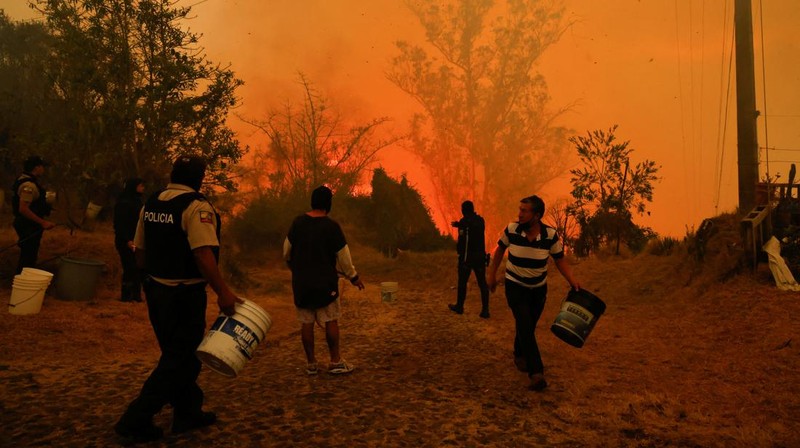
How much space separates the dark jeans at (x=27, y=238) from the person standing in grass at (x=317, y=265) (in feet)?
14.5

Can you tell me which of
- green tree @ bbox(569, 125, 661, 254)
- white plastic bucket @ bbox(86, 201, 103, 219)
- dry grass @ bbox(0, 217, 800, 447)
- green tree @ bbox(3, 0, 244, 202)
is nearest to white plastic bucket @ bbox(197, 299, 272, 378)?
dry grass @ bbox(0, 217, 800, 447)

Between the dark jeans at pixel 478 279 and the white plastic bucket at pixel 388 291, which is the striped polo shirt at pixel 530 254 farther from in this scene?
the white plastic bucket at pixel 388 291

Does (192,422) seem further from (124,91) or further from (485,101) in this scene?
(485,101)

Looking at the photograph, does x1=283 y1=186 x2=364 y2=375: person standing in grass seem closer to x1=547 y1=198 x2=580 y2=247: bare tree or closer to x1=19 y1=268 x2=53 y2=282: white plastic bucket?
x1=19 y1=268 x2=53 y2=282: white plastic bucket

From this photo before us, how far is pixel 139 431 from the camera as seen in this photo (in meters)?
3.40

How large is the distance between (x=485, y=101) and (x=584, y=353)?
37.9 m

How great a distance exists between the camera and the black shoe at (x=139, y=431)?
134 inches

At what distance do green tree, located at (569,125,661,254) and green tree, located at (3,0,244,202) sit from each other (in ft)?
31.9

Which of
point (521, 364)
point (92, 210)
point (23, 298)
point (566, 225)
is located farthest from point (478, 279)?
Result: point (92, 210)

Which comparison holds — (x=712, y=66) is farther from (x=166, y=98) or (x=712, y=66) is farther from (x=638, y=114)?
(x=166, y=98)

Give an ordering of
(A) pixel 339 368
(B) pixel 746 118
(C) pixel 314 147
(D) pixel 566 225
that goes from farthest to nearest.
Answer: (C) pixel 314 147
(D) pixel 566 225
(B) pixel 746 118
(A) pixel 339 368

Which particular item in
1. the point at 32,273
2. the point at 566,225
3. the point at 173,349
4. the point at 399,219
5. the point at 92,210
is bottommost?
the point at 173,349

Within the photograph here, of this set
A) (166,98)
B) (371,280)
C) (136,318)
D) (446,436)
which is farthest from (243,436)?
(371,280)

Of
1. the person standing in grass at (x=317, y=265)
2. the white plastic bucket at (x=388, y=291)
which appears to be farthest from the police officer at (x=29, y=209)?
the white plastic bucket at (x=388, y=291)
